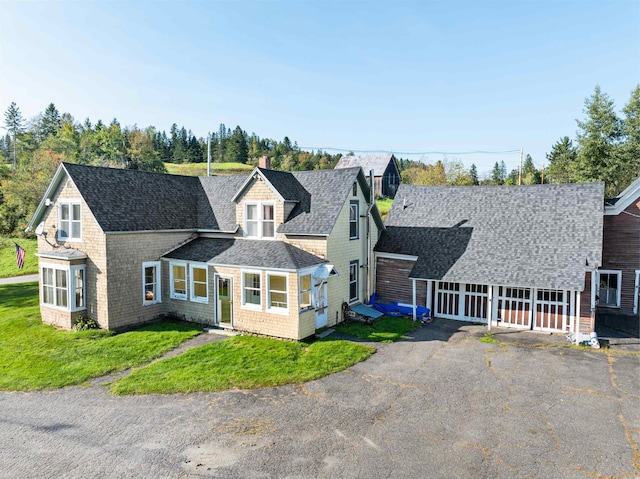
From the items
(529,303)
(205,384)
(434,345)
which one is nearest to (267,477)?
(205,384)

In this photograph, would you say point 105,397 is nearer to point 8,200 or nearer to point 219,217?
point 219,217

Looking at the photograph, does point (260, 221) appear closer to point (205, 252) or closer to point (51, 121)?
point (205, 252)

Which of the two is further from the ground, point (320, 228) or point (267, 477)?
point (320, 228)

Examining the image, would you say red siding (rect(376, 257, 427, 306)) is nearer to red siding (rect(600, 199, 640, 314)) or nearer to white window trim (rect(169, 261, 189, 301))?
red siding (rect(600, 199, 640, 314))

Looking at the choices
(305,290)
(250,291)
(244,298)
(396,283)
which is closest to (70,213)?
(250,291)

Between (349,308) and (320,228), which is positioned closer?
(320,228)

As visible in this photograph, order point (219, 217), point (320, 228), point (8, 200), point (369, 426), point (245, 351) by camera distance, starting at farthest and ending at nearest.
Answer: point (8, 200), point (219, 217), point (320, 228), point (245, 351), point (369, 426)

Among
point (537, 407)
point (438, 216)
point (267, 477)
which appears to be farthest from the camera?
point (438, 216)
